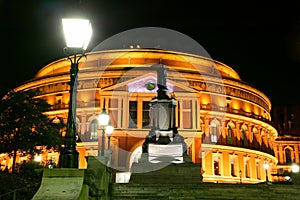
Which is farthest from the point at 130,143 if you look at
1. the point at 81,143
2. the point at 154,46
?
the point at 154,46

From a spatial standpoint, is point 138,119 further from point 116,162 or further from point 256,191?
point 256,191

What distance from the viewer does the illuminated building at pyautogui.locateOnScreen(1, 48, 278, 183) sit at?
5338 centimetres

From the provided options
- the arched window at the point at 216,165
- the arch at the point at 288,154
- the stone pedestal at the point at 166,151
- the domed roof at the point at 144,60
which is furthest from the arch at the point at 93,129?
the arch at the point at 288,154

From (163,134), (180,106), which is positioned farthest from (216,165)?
(163,134)

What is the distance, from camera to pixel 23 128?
2725 centimetres

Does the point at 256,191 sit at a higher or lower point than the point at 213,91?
lower

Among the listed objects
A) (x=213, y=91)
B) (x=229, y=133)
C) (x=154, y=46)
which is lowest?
(x=229, y=133)

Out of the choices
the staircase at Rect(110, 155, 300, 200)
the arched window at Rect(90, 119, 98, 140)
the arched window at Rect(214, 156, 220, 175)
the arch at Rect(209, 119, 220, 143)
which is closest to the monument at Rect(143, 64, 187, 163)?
the staircase at Rect(110, 155, 300, 200)

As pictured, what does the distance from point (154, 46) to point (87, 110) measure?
17.9 m

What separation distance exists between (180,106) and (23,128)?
29.6 metres

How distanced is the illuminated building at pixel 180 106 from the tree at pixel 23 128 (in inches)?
879

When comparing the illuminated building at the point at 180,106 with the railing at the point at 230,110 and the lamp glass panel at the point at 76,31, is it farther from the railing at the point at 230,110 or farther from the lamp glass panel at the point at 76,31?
the lamp glass panel at the point at 76,31

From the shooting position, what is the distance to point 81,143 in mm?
58000

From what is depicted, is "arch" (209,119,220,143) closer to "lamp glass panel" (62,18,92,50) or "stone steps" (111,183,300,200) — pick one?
"stone steps" (111,183,300,200)
